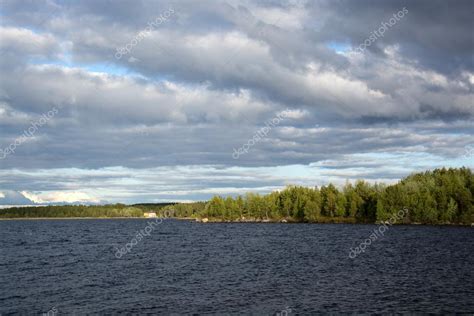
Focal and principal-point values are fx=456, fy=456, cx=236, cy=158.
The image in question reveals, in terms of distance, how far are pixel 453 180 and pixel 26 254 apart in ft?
524

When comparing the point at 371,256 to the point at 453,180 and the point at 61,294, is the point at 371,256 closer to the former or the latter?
the point at 61,294

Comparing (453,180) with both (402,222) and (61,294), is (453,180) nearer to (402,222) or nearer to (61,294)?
(402,222)

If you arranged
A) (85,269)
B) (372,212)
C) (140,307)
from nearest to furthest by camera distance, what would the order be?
(140,307), (85,269), (372,212)

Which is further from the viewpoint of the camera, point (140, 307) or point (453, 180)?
point (453, 180)

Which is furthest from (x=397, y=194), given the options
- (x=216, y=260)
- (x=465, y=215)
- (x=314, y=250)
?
(x=216, y=260)

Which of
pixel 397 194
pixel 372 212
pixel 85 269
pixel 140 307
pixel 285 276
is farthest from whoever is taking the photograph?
pixel 372 212

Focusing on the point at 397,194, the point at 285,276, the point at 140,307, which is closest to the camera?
Result: the point at 140,307

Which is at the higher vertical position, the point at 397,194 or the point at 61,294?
the point at 397,194

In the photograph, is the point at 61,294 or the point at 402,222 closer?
the point at 61,294

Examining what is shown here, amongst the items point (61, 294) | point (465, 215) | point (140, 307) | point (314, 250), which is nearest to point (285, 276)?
point (140, 307)

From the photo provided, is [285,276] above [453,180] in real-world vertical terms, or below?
below

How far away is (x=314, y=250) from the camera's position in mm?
85375

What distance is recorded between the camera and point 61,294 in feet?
150

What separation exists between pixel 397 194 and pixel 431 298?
15126 cm
